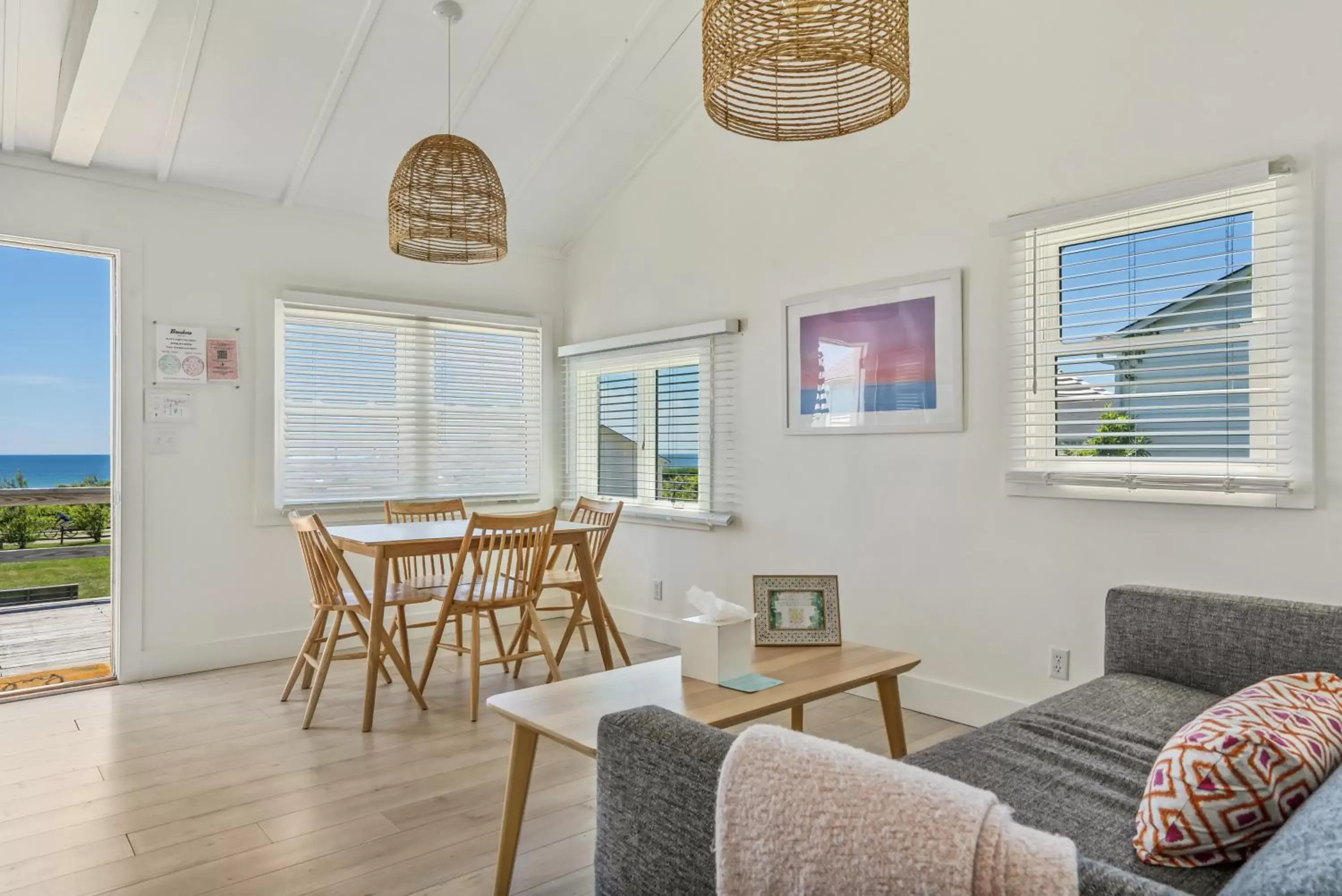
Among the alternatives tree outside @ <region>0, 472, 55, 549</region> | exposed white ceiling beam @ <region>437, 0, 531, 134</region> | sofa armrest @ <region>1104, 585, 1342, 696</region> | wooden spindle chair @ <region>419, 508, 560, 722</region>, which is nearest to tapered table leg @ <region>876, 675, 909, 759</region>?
sofa armrest @ <region>1104, 585, 1342, 696</region>

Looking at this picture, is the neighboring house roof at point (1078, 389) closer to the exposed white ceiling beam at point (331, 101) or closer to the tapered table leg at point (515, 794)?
the tapered table leg at point (515, 794)

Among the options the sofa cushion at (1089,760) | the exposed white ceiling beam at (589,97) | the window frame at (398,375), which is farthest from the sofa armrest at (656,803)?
the window frame at (398,375)

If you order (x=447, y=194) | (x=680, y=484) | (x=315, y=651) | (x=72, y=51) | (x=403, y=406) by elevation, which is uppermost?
(x=72, y=51)

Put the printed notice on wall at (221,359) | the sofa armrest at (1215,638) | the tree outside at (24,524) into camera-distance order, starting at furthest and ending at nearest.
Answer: the tree outside at (24,524) → the printed notice on wall at (221,359) → the sofa armrest at (1215,638)

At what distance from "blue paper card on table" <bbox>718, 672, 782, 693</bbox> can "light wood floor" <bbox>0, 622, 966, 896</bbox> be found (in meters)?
0.50

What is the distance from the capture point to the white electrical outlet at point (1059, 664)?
2.93 meters

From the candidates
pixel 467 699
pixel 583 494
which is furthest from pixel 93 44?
pixel 583 494

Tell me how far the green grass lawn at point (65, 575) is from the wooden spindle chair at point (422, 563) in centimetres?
487

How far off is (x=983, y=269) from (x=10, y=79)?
3.85m

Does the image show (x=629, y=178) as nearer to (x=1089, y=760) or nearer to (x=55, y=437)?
(x=1089, y=760)

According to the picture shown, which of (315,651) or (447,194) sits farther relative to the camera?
(315,651)

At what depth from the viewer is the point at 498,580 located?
3.56 meters

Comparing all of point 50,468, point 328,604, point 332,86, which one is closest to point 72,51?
point 332,86

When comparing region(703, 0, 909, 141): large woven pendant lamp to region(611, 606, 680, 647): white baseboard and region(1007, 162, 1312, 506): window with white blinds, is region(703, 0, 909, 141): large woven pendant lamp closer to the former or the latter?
region(1007, 162, 1312, 506): window with white blinds
